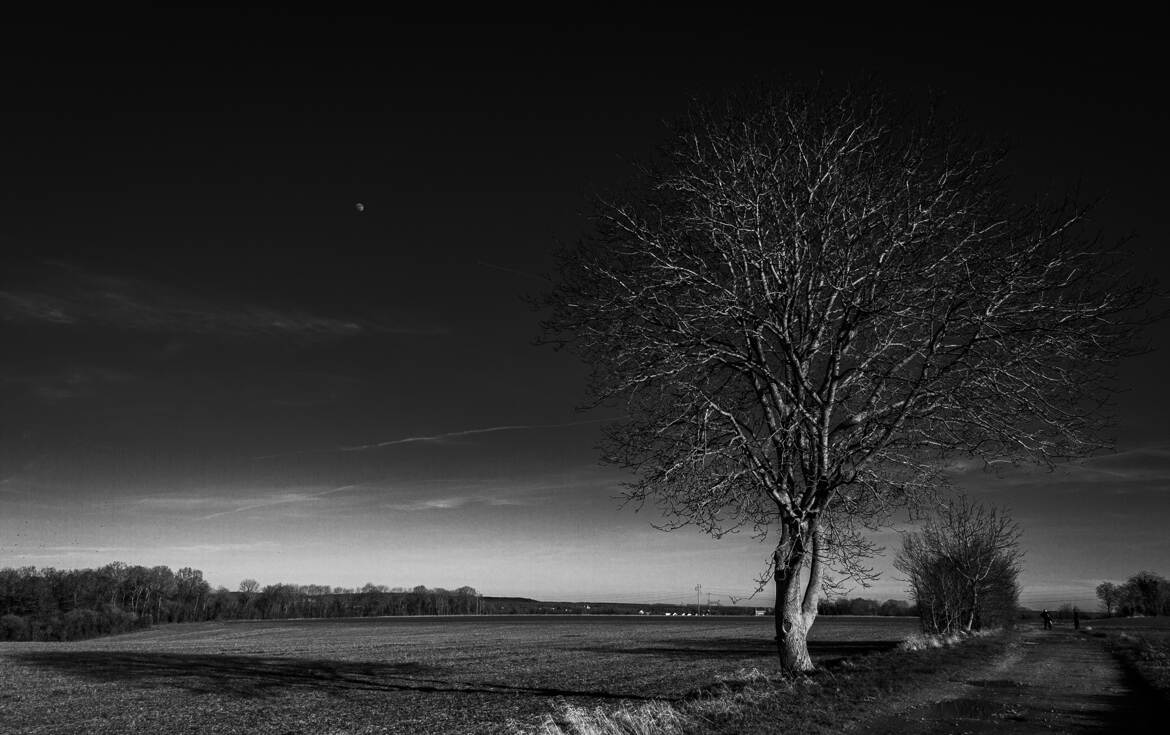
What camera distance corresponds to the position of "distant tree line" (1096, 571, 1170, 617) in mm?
127700

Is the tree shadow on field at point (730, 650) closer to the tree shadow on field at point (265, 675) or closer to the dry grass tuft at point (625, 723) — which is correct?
the tree shadow on field at point (265, 675)

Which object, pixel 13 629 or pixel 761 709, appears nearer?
pixel 761 709

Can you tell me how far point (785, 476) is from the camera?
14.0 metres

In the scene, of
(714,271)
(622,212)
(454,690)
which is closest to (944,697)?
(714,271)

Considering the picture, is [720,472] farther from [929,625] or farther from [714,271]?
[929,625]

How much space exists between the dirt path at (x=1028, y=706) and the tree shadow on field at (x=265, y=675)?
920 centimetres

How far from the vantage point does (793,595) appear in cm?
1333

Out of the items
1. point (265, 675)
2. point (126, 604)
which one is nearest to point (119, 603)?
point (126, 604)

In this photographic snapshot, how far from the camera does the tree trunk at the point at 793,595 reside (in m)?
13.3

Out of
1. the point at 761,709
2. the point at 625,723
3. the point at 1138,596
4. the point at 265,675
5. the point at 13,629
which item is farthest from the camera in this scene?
the point at 1138,596

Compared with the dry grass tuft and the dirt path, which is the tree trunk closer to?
the dirt path

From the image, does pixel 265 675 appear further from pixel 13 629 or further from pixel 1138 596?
pixel 1138 596

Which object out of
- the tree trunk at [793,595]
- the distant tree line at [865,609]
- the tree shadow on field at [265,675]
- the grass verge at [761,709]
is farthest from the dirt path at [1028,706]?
the distant tree line at [865,609]

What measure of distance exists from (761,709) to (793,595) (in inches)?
104
